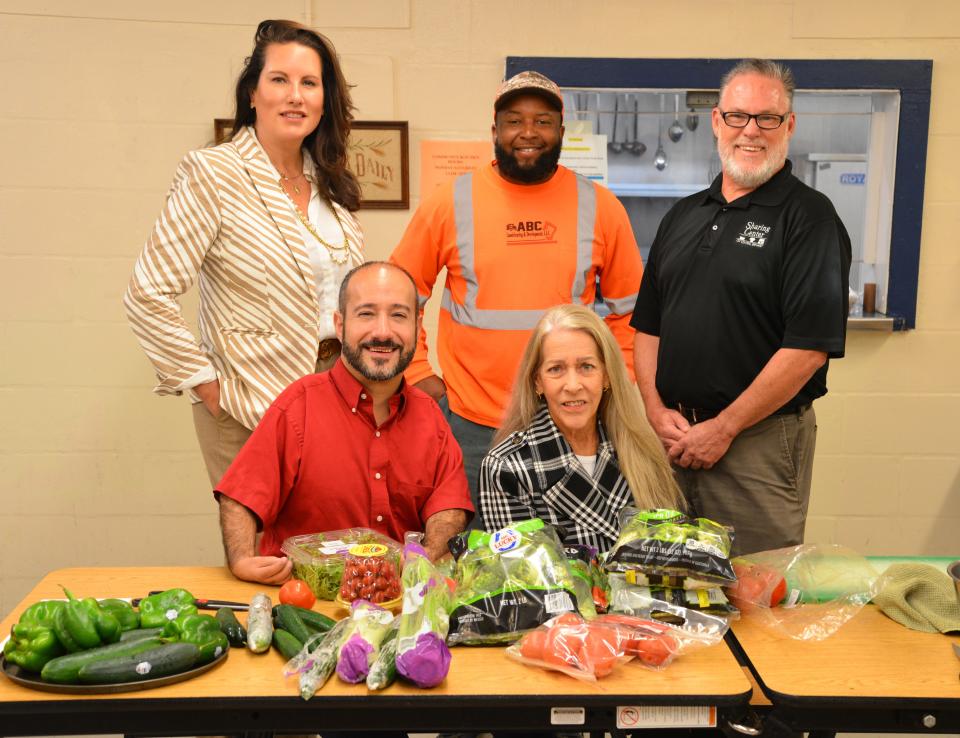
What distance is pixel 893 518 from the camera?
3877 millimetres

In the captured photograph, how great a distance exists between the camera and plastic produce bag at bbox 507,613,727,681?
5.09 ft

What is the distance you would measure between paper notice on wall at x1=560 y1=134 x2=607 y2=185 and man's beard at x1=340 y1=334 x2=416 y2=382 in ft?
5.72

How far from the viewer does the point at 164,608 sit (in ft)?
5.48

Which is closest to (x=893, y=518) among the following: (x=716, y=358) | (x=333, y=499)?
(x=716, y=358)

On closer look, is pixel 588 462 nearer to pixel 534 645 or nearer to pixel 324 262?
pixel 534 645

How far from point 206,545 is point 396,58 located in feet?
6.77

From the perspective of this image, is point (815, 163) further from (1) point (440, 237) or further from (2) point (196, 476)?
(2) point (196, 476)

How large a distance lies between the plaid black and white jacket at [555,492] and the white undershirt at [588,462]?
0.01m

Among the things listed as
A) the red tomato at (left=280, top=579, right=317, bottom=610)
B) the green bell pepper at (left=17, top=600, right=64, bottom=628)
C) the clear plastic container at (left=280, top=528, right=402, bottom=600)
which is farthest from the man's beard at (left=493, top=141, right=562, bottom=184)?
the green bell pepper at (left=17, top=600, right=64, bottom=628)

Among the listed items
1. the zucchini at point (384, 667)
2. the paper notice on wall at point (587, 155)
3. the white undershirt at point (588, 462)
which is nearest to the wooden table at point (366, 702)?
the zucchini at point (384, 667)

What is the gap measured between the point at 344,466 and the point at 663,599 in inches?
32.7

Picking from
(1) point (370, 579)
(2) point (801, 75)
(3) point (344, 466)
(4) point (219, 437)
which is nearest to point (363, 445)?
(3) point (344, 466)

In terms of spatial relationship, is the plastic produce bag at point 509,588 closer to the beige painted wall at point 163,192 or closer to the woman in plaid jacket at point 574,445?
the woman in plaid jacket at point 574,445

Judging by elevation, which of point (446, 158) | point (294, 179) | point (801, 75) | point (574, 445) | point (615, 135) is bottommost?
point (574, 445)
